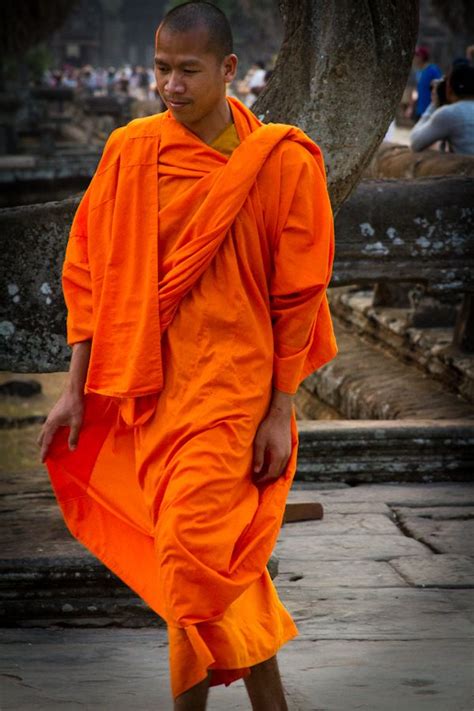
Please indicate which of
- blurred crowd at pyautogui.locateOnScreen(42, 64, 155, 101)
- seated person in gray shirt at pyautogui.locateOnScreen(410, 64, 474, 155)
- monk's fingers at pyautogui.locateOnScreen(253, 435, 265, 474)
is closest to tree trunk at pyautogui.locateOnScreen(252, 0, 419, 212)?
monk's fingers at pyautogui.locateOnScreen(253, 435, 265, 474)

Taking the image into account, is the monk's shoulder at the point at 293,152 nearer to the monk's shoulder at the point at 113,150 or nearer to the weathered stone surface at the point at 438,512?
the monk's shoulder at the point at 113,150

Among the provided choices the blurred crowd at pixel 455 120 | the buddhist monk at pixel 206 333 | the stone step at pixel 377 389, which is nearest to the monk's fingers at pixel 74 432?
the buddhist monk at pixel 206 333

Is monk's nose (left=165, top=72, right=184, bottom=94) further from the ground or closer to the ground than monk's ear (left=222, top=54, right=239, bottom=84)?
closer to the ground

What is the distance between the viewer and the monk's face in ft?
9.93

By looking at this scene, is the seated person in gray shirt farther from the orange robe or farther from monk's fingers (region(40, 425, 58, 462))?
monk's fingers (region(40, 425, 58, 462))

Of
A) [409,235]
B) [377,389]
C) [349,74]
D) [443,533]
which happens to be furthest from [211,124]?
[377,389]

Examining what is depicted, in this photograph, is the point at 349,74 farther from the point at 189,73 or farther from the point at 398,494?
the point at 398,494

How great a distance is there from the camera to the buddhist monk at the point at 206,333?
293 cm

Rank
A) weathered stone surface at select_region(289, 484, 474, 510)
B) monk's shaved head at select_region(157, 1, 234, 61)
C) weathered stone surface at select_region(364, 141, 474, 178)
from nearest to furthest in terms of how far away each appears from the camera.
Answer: monk's shaved head at select_region(157, 1, 234, 61) → weathered stone surface at select_region(289, 484, 474, 510) → weathered stone surface at select_region(364, 141, 474, 178)

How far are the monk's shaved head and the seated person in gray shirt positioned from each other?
196 inches

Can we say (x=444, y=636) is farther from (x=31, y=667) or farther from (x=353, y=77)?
(x=353, y=77)

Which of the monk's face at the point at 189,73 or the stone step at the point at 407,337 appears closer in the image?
the monk's face at the point at 189,73

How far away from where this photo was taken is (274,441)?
309 centimetres

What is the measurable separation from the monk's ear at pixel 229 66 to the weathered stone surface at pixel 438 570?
1.91m
